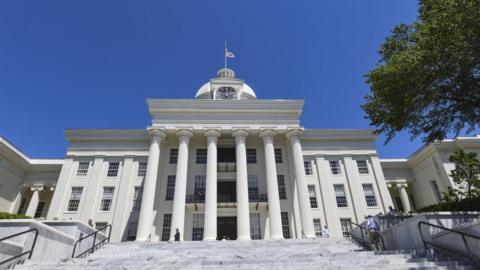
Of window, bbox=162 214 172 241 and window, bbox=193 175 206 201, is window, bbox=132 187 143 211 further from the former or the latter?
window, bbox=193 175 206 201

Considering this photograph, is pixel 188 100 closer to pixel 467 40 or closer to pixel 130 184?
pixel 130 184

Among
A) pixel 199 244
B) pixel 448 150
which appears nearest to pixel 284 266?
pixel 199 244

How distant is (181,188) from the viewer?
23.3 metres

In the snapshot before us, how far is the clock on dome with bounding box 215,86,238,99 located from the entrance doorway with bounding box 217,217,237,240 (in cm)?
1504

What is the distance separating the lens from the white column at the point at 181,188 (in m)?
22.0

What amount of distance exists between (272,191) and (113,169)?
1706 centimetres

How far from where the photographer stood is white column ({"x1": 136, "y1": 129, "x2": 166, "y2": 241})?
2191 cm

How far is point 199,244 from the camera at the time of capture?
1575 centimetres

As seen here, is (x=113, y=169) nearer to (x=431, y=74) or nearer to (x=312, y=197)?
(x=312, y=197)

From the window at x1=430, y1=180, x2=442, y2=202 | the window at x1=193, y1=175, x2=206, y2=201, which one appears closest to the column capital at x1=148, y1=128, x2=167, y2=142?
the window at x1=193, y1=175, x2=206, y2=201

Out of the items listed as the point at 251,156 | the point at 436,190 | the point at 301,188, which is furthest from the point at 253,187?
the point at 436,190

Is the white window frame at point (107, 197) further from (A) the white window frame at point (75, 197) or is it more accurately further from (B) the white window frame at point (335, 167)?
(B) the white window frame at point (335, 167)

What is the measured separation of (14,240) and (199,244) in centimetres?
968

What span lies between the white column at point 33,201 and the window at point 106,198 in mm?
9549
